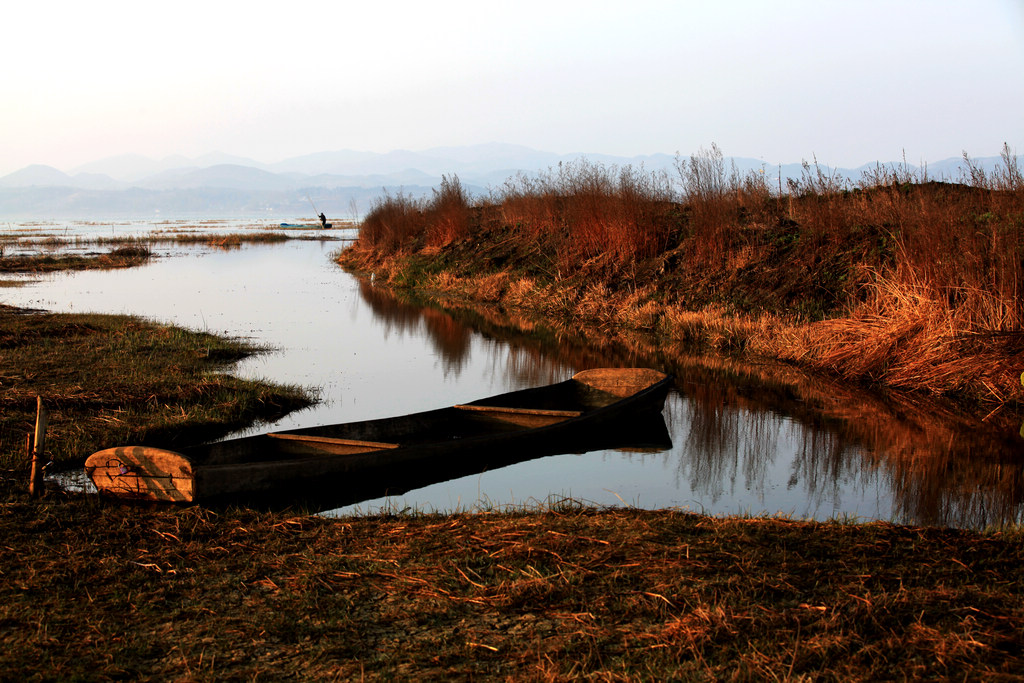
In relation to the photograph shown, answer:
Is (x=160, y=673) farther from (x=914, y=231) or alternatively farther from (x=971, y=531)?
(x=914, y=231)

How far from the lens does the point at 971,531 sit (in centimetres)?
587

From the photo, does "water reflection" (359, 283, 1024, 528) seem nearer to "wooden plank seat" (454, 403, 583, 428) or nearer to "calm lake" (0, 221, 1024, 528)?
"calm lake" (0, 221, 1024, 528)

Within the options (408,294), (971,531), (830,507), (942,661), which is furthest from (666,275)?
(942,661)

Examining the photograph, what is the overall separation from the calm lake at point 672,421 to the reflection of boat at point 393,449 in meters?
0.26

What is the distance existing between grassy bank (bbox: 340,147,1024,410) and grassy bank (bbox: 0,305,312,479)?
847 centimetres

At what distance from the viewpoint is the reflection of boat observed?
6.46 meters

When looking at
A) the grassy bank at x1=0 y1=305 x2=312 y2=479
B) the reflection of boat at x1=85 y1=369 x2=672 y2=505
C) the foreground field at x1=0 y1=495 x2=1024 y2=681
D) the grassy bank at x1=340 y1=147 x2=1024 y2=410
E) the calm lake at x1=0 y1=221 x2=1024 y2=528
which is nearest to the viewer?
the foreground field at x1=0 y1=495 x2=1024 y2=681

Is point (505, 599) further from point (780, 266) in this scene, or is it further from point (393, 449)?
point (780, 266)

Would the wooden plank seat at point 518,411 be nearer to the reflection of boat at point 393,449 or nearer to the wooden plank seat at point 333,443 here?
the reflection of boat at point 393,449

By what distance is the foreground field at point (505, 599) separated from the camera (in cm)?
382

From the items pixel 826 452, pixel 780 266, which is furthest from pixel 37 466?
pixel 780 266

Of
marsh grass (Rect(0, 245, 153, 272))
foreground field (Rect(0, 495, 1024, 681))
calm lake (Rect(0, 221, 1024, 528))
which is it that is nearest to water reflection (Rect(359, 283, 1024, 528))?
calm lake (Rect(0, 221, 1024, 528))

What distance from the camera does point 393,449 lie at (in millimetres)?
7371

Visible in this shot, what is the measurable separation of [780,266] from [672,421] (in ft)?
26.7
